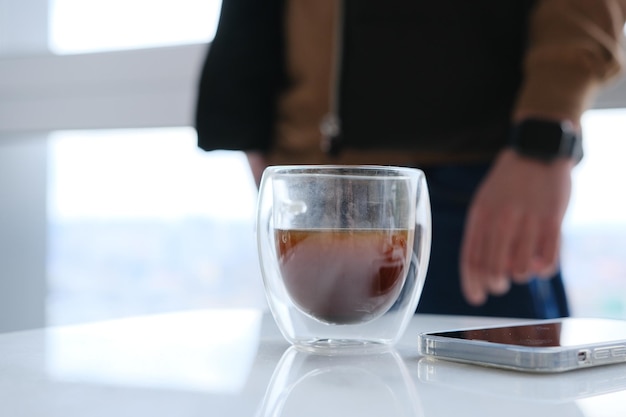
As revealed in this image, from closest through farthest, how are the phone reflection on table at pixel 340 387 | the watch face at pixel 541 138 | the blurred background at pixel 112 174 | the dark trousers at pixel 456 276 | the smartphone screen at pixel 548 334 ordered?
the phone reflection on table at pixel 340 387
the smartphone screen at pixel 548 334
the watch face at pixel 541 138
the dark trousers at pixel 456 276
the blurred background at pixel 112 174

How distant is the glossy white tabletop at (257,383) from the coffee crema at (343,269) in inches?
1.3

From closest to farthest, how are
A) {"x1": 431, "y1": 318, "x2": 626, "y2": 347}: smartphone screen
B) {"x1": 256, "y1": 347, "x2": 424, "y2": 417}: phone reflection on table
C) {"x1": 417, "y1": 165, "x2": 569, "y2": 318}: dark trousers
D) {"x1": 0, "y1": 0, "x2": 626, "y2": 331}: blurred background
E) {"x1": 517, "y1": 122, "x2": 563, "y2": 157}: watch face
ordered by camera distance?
{"x1": 256, "y1": 347, "x2": 424, "y2": 417}: phone reflection on table < {"x1": 431, "y1": 318, "x2": 626, "y2": 347}: smartphone screen < {"x1": 517, "y1": 122, "x2": 563, "y2": 157}: watch face < {"x1": 417, "y1": 165, "x2": 569, "y2": 318}: dark trousers < {"x1": 0, "y1": 0, "x2": 626, "y2": 331}: blurred background

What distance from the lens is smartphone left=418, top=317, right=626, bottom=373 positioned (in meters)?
0.43

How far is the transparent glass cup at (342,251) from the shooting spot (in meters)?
0.51

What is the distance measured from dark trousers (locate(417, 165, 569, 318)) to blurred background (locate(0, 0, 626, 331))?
0.83 m

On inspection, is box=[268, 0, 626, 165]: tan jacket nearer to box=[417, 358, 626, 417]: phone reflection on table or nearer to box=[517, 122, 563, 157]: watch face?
box=[517, 122, 563, 157]: watch face

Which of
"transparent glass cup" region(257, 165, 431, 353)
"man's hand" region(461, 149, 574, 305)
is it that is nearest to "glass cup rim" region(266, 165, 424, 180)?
"transparent glass cup" region(257, 165, 431, 353)

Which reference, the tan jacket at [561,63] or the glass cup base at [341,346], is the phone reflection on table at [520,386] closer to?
the glass cup base at [341,346]

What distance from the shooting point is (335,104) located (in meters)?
1.12

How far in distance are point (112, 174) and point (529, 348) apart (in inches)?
68.6

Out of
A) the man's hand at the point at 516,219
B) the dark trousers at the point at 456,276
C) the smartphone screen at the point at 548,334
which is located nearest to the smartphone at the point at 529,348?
the smartphone screen at the point at 548,334

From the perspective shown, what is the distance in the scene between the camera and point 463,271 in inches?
39.0

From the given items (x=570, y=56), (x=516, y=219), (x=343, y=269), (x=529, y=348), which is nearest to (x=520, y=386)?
(x=529, y=348)

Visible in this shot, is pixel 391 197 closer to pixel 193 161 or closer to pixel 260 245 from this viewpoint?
pixel 260 245
